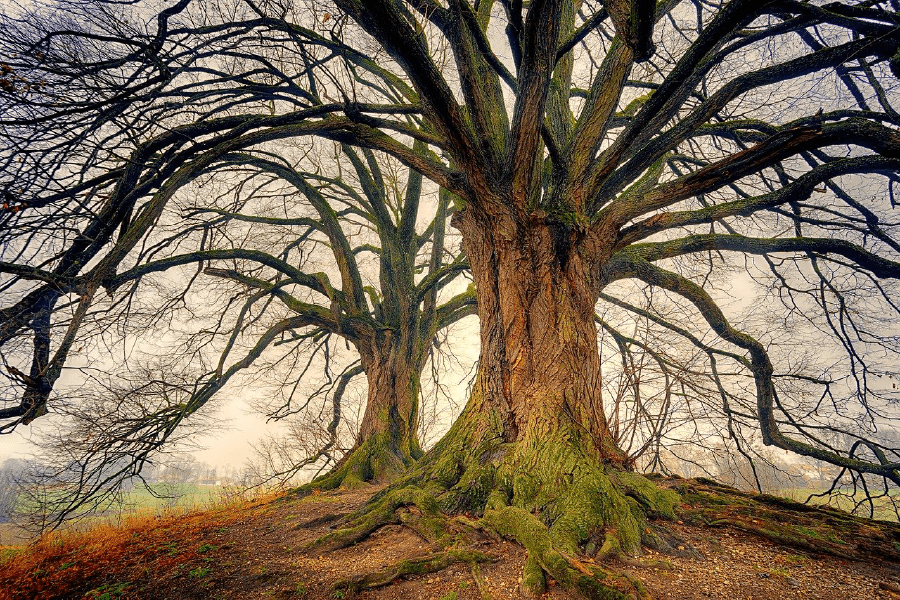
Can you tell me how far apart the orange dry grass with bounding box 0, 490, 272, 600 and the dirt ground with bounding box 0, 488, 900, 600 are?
0.08ft

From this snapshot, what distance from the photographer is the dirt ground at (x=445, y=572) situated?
223 centimetres

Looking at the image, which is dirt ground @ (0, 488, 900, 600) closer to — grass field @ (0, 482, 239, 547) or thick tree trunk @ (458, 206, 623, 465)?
grass field @ (0, 482, 239, 547)

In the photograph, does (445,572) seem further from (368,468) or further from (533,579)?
(368,468)

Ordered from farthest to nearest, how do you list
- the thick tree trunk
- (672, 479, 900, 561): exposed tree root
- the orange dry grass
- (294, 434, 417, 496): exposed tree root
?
1. (294, 434, 417, 496): exposed tree root
2. the thick tree trunk
3. the orange dry grass
4. (672, 479, 900, 561): exposed tree root

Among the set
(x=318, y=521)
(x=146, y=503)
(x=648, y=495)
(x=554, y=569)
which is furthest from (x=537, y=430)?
(x=146, y=503)

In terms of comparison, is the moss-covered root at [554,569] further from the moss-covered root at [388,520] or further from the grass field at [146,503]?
the grass field at [146,503]

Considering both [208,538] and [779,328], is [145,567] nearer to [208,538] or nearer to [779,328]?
[208,538]

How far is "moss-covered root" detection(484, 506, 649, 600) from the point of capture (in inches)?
79.7

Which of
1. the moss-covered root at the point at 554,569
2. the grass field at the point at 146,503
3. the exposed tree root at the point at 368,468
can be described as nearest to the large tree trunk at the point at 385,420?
the exposed tree root at the point at 368,468

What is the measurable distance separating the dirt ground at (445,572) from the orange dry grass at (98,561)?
2 cm

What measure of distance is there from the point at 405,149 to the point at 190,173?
2.06 metres

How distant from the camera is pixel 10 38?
2490mm

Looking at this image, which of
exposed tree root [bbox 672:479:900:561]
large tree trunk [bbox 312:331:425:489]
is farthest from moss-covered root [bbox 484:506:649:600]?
large tree trunk [bbox 312:331:425:489]

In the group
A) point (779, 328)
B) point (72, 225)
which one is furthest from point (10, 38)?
point (779, 328)
